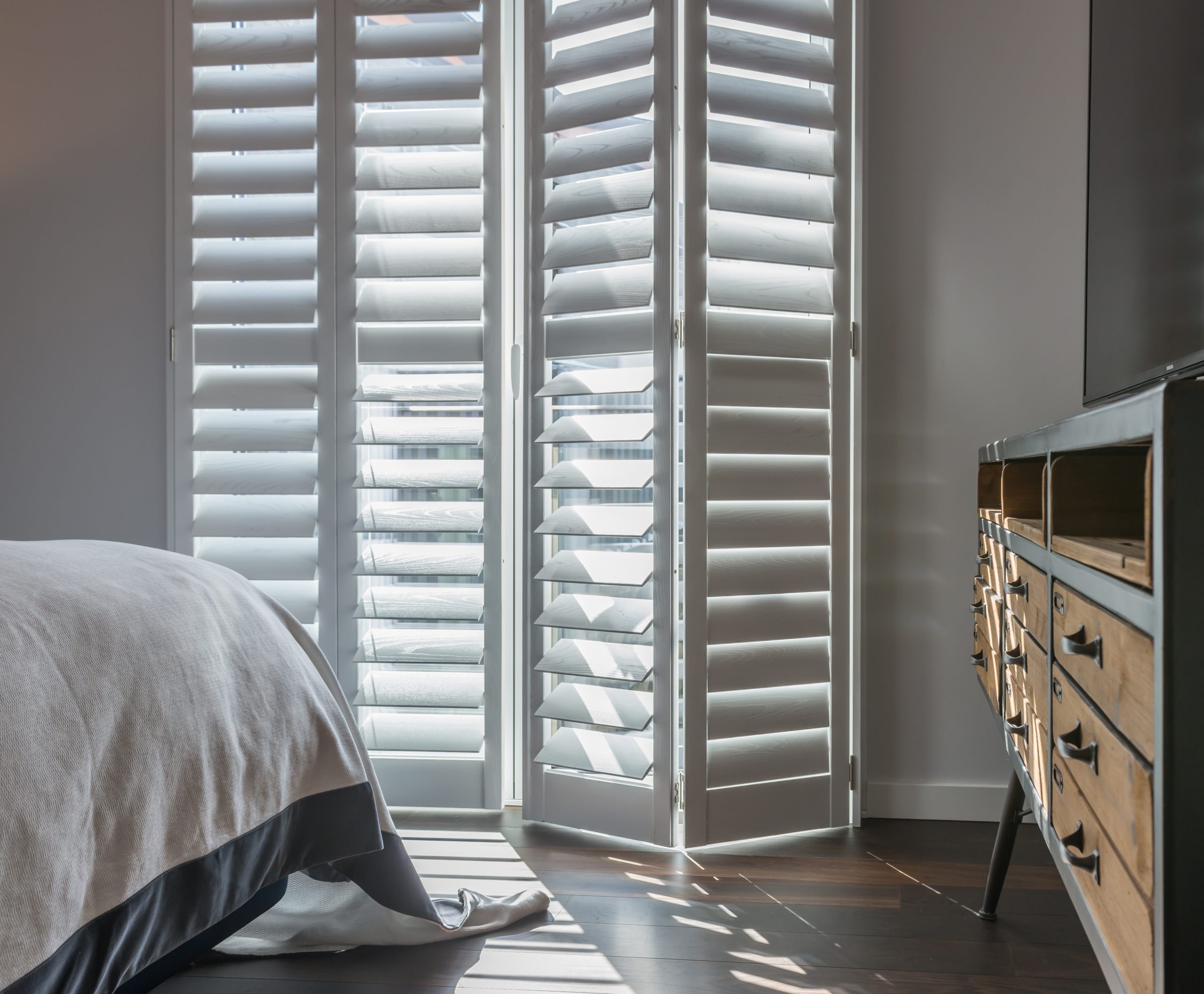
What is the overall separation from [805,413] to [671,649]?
2.00 feet

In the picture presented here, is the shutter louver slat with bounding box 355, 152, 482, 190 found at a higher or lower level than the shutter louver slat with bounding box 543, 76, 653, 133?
lower

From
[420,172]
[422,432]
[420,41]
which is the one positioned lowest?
[422,432]

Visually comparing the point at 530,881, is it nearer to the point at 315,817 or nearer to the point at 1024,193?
the point at 315,817

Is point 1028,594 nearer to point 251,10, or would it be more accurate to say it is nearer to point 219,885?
point 219,885

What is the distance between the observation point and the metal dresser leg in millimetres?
1569

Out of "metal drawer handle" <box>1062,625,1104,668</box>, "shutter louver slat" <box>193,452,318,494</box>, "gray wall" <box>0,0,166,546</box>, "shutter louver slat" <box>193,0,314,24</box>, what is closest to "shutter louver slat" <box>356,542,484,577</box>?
"shutter louver slat" <box>193,452,318,494</box>

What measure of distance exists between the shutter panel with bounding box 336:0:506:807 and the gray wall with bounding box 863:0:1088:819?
917 mm

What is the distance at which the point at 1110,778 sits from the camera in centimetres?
71

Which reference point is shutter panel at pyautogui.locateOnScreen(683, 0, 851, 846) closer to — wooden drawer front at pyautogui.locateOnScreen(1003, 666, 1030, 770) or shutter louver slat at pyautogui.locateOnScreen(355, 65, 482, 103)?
shutter louver slat at pyautogui.locateOnScreen(355, 65, 482, 103)

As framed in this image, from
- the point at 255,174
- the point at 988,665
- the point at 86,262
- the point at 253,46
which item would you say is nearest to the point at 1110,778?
the point at 988,665

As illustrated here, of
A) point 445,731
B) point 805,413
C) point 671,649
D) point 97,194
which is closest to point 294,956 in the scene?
point 445,731

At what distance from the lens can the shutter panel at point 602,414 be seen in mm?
2014

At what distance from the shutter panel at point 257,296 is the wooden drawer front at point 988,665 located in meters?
1.45

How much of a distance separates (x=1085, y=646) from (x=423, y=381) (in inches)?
67.6
